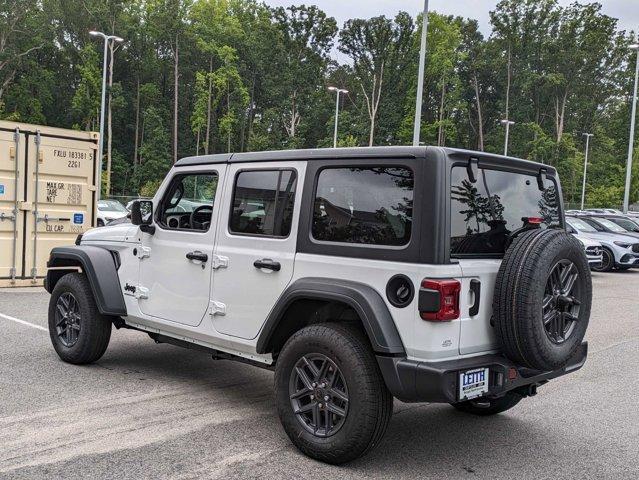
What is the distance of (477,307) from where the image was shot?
3.89 m

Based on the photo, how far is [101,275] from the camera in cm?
582

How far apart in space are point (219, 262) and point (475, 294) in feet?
6.45

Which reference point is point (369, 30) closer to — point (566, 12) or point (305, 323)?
point (566, 12)

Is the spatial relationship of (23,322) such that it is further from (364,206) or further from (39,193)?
(364,206)

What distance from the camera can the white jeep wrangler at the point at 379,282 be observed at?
373 centimetres

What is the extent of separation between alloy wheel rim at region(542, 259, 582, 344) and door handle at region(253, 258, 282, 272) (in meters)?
1.74

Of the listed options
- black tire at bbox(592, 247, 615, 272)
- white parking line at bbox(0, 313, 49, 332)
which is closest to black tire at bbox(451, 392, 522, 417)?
white parking line at bbox(0, 313, 49, 332)

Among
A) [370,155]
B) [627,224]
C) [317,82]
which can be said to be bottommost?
[627,224]

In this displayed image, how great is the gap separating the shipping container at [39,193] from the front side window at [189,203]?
19.2 ft

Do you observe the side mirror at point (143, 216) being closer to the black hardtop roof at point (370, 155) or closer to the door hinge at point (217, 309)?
the black hardtop roof at point (370, 155)

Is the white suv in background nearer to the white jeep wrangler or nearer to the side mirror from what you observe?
the white jeep wrangler

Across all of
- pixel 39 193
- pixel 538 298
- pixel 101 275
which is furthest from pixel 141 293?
pixel 39 193

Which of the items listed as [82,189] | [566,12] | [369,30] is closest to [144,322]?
[82,189]

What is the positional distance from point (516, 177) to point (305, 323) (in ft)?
5.81
